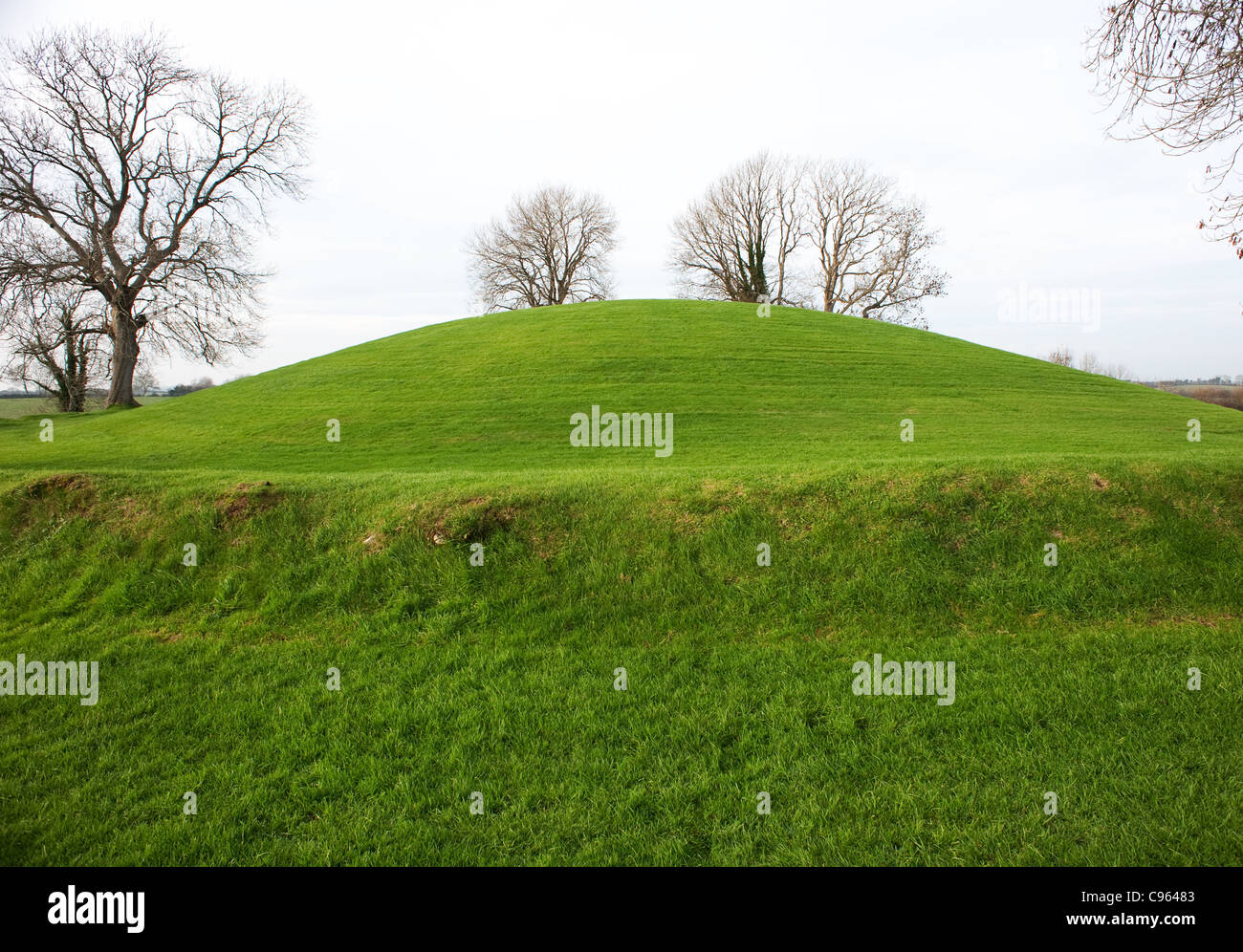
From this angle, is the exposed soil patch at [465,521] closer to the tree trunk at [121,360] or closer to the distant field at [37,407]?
the tree trunk at [121,360]

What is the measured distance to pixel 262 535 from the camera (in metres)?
9.90

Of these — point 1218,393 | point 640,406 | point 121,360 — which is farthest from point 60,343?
point 1218,393

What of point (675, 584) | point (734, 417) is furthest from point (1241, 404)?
point (675, 584)

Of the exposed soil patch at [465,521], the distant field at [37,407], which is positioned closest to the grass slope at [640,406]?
the exposed soil patch at [465,521]

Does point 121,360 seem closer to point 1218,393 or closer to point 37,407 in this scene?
point 37,407

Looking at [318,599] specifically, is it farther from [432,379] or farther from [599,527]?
[432,379]

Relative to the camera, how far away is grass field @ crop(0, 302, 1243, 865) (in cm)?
478

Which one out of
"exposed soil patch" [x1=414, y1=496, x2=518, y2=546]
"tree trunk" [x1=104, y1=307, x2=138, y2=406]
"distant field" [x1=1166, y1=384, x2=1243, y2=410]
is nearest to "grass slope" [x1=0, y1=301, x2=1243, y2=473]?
"exposed soil patch" [x1=414, y1=496, x2=518, y2=546]

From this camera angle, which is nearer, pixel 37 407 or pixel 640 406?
pixel 640 406

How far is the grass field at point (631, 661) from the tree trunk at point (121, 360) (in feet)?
87.0

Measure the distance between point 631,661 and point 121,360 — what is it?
125 feet

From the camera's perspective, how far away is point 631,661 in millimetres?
7254

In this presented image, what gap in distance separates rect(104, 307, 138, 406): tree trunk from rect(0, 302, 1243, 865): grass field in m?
26.5

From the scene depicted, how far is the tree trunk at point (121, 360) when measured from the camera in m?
32.6
